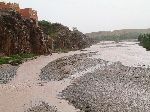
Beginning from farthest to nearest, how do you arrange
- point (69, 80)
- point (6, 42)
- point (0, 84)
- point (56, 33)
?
point (56, 33), point (6, 42), point (69, 80), point (0, 84)

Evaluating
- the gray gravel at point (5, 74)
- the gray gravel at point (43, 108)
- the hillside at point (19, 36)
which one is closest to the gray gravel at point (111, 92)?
the gray gravel at point (43, 108)

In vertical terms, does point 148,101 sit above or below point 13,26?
below

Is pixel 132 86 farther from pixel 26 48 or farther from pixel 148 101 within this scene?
pixel 26 48

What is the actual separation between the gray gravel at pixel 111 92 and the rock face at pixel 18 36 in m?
29.2

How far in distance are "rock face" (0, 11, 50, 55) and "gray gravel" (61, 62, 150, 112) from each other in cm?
2924

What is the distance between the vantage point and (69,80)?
4103cm

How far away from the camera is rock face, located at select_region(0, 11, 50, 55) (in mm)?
68812

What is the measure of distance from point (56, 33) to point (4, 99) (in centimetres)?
8272

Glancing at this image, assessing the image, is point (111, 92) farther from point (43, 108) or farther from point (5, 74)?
point (5, 74)

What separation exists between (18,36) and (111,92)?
4385 centimetres

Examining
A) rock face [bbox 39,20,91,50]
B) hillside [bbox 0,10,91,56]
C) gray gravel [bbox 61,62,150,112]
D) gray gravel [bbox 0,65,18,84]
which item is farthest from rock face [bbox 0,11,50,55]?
gray gravel [bbox 61,62,150,112]

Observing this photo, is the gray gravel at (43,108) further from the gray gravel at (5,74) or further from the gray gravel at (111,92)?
the gray gravel at (5,74)

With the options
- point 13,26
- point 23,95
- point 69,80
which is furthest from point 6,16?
point 23,95

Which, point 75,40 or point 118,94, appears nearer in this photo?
point 118,94
